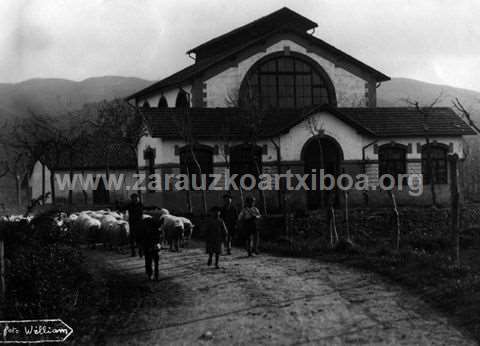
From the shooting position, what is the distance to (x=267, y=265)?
14867 millimetres

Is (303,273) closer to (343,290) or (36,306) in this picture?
(343,290)

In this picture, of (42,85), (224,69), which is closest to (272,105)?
(224,69)

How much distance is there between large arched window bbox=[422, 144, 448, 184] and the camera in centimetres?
2964

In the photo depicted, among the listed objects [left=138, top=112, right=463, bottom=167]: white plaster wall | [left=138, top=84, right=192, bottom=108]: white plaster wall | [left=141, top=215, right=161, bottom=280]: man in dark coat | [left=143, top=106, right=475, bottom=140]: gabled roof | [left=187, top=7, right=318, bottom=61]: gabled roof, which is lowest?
[left=141, top=215, right=161, bottom=280]: man in dark coat

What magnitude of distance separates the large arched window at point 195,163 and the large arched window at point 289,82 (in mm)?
6081

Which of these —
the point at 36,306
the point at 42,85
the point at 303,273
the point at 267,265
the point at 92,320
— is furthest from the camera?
the point at 42,85

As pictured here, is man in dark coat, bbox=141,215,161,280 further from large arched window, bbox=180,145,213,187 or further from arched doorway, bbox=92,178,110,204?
arched doorway, bbox=92,178,110,204

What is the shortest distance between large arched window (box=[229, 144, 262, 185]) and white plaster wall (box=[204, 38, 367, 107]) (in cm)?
510

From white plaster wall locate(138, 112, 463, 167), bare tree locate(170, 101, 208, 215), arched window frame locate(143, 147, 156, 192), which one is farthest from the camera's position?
arched window frame locate(143, 147, 156, 192)

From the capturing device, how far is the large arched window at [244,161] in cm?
2870

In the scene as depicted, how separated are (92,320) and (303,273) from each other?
208 inches

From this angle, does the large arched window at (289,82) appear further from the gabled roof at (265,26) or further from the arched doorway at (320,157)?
the gabled roof at (265,26)

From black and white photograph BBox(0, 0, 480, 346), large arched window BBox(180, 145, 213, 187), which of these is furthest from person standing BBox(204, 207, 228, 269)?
large arched window BBox(180, 145, 213, 187)

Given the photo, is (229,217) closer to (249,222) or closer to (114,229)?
(249,222)
